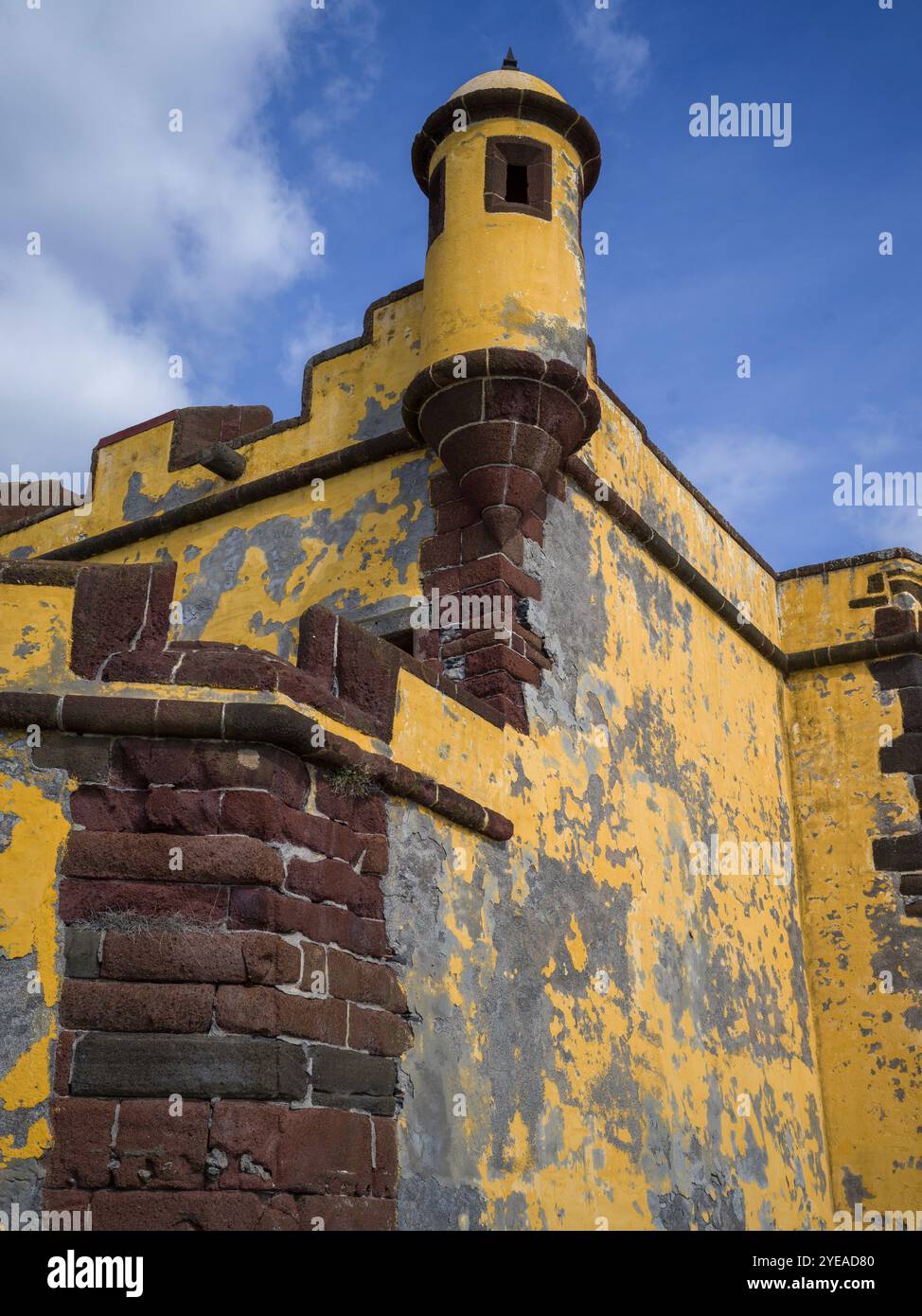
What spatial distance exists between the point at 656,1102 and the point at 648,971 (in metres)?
0.68

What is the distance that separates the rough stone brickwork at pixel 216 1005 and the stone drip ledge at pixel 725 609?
3.65m

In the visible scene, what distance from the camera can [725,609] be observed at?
32.5 feet

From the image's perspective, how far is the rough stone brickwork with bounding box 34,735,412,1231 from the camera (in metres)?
4.40

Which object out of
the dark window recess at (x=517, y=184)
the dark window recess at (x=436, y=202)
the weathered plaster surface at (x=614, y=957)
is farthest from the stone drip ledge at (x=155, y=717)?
the dark window recess at (x=517, y=184)

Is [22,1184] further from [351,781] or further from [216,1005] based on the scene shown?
[351,781]

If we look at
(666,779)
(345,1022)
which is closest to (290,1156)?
(345,1022)

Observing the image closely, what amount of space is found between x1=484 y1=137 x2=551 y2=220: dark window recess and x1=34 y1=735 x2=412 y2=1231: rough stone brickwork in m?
3.95

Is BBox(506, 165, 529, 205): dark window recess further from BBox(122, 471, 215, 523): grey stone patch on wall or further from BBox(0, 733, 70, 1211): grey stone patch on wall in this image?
BBox(0, 733, 70, 1211): grey stone patch on wall

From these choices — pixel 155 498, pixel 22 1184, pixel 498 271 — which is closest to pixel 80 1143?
pixel 22 1184

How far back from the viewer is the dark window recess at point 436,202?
7.88 m

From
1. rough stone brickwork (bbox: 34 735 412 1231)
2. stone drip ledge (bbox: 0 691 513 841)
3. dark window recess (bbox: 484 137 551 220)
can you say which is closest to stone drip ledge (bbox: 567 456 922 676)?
dark window recess (bbox: 484 137 551 220)

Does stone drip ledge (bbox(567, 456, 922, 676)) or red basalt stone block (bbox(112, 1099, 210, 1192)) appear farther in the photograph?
stone drip ledge (bbox(567, 456, 922, 676))

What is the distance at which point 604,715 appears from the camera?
7.79 meters
